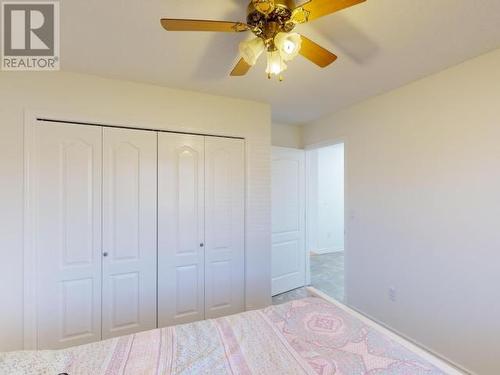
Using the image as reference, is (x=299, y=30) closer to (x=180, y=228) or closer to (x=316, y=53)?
(x=316, y=53)

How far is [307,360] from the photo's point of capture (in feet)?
3.59

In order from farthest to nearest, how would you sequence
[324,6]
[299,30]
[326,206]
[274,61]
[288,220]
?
[326,206]
[288,220]
[299,30]
[274,61]
[324,6]

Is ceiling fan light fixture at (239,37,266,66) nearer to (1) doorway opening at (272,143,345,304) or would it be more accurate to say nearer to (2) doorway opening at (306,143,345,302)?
(1) doorway opening at (272,143,345,304)

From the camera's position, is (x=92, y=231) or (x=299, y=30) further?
(x=92, y=231)

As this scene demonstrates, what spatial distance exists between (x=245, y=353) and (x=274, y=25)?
1.51 meters

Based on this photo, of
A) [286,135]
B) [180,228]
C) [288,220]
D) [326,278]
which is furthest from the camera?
[326,278]

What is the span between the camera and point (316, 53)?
4.35ft

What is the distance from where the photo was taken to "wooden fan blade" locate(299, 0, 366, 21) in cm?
99

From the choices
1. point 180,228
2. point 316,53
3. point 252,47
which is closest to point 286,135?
point 180,228

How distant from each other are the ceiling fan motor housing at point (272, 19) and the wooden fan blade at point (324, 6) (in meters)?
0.10

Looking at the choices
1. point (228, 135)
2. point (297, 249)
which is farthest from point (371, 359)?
point (297, 249)

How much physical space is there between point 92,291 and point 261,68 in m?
2.27

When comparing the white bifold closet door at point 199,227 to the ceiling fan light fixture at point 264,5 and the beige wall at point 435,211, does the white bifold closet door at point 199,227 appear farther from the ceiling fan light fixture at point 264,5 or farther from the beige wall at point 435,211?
the ceiling fan light fixture at point 264,5

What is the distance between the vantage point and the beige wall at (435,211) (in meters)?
1.77
